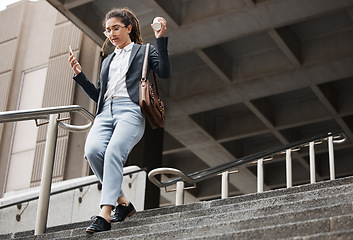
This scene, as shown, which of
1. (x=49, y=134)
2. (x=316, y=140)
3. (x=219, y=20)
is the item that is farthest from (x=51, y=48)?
(x=49, y=134)

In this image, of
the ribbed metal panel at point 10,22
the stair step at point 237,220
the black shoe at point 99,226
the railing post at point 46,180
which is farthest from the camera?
the ribbed metal panel at point 10,22

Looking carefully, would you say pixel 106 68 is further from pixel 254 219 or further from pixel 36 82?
pixel 36 82

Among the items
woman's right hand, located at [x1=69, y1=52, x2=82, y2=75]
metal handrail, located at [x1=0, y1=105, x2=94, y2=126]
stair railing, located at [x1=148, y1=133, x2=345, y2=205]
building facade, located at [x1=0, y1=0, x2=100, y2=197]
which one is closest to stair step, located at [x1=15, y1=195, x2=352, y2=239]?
metal handrail, located at [x1=0, y1=105, x2=94, y2=126]

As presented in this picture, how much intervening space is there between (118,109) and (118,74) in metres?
0.31

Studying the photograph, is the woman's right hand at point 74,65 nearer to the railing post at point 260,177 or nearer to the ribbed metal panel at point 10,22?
the railing post at point 260,177

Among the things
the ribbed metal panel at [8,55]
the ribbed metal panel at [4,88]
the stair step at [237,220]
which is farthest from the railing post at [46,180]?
the ribbed metal panel at [8,55]

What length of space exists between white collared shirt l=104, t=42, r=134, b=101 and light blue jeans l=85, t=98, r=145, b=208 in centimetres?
6

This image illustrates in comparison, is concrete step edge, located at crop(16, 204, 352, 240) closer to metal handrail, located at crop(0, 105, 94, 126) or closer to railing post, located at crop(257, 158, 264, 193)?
metal handrail, located at crop(0, 105, 94, 126)

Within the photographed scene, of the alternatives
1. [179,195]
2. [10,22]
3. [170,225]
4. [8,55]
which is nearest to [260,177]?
[179,195]

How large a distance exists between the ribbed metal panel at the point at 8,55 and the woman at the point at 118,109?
1000 cm

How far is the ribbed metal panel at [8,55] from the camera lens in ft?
47.2

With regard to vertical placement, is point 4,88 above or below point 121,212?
above

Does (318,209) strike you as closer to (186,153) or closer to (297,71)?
(297,71)

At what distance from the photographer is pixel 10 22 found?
48.9ft
